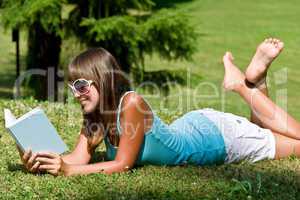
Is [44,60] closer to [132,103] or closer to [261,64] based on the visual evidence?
[261,64]

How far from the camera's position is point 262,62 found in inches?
204

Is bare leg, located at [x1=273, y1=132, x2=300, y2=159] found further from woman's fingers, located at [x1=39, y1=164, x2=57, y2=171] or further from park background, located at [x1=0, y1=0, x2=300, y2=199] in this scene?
woman's fingers, located at [x1=39, y1=164, x2=57, y2=171]

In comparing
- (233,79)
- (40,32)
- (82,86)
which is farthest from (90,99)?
(40,32)

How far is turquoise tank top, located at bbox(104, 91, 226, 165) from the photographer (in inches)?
183

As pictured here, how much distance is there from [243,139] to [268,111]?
295 mm

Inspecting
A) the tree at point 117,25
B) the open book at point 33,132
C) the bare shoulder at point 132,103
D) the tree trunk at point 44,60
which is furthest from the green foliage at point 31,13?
the bare shoulder at point 132,103

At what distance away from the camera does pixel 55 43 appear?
506 inches

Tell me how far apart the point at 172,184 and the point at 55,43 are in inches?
352

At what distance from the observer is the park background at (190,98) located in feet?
13.4

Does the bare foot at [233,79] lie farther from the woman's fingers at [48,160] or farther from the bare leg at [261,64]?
the woman's fingers at [48,160]

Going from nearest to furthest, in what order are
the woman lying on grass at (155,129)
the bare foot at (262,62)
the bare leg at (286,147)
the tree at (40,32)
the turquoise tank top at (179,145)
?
the woman lying on grass at (155,129), the turquoise tank top at (179,145), the bare leg at (286,147), the bare foot at (262,62), the tree at (40,32)

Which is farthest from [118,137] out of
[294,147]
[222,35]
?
[222,35]

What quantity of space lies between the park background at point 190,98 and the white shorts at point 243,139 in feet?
0.36

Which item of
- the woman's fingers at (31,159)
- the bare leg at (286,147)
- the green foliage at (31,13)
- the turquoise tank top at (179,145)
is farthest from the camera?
the green foliage at (31,13)
